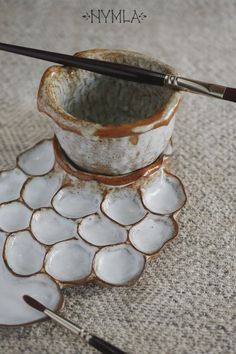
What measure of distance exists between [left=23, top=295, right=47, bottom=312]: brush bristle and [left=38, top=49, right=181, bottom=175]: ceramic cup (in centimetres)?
15

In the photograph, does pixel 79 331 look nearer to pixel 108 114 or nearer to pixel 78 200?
pixel 78 200

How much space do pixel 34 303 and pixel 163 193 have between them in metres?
0.18

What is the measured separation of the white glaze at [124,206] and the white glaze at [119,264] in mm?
34

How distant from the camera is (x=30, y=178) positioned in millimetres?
610

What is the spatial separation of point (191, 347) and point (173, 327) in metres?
0.03

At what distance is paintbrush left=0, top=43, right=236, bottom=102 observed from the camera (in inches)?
21.4

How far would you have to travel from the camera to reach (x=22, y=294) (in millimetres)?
517

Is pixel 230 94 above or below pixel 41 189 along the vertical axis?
above

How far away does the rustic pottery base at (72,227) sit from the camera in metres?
0.53

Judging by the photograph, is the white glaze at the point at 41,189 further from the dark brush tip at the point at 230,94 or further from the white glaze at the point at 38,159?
the dark brush tip at the point at 230,94

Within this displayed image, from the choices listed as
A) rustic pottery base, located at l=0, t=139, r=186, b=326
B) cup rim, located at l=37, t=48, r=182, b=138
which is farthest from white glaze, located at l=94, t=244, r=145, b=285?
cup rim, located at l=37, t=48, r=182, b=138

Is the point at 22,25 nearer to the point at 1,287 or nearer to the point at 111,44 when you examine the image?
the point at 111,44

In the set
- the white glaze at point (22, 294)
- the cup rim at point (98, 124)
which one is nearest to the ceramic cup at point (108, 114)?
the cup rim at point (98, 124)

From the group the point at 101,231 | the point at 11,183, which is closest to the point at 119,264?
the point at 101,231
